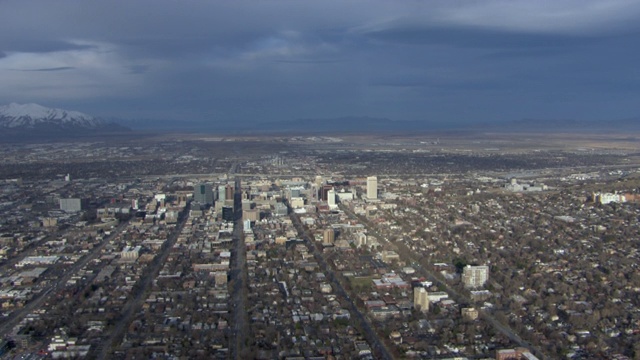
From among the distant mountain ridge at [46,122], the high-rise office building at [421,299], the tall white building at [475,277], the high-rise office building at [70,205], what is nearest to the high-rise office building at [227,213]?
the high-rise office building at [70,205]

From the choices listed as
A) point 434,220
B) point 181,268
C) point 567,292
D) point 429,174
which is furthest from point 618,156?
point 181,268

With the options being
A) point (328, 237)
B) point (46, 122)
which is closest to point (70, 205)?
point (328, 237)

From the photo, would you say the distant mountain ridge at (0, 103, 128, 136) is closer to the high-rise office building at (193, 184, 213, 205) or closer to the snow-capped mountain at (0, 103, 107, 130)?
the snow-capped mountain at (0, 103, 107, 130)

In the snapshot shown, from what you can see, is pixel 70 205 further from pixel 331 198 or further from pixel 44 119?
pixel 44 119

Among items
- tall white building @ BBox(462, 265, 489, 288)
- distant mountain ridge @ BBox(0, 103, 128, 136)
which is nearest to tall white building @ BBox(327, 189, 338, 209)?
tall white building @ BBox(462, 265, 489, 288)

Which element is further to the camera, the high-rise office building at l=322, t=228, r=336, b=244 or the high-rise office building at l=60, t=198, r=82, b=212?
the high-rise office building at l=60, t=198, r=82, b=212

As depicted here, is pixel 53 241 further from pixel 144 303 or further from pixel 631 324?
pixel 631 324
